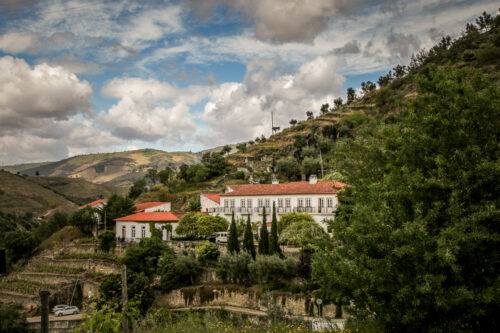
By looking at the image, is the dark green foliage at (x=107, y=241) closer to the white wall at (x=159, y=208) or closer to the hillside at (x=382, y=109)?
the white wall at (x=159, y=208)

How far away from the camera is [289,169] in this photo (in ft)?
236

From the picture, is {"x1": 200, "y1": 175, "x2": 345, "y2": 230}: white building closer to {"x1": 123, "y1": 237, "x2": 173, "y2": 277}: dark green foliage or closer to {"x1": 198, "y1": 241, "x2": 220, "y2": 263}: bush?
{"x1": 198, "y1": 241, "x2": 220, "y2": 263}: bush

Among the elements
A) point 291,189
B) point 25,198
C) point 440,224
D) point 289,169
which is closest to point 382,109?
point 289,169

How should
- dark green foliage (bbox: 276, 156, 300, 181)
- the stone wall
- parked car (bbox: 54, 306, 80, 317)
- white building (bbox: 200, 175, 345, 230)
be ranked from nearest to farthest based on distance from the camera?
the stone wall < parked car (bbox: 54, 306, 80, 317) < white building (bbox: 200, 175, 345, 230) < dark green foliage (bbox: 276, 156, 300, 181)

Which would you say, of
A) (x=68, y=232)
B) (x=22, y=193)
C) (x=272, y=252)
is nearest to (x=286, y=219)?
(x=272, y=252)

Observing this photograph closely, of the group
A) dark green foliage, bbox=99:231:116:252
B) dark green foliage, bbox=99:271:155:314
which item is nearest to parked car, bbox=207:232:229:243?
dark green foliage, bbox=99:271:155:314

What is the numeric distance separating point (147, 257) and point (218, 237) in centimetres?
826

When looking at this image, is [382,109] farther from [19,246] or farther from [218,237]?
[19,246]

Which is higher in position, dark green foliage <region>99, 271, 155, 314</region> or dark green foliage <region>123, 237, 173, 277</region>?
dark green foliage <region>123, 237, 173, 277</region>

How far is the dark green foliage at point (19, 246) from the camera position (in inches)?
2137

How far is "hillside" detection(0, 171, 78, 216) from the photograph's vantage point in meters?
127

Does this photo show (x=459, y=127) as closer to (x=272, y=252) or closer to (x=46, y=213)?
(x=272, y=252)

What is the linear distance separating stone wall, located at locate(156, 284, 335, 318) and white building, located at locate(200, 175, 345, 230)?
1248 centimetres

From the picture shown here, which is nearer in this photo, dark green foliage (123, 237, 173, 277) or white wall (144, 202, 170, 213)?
dark green foliage (123, 237, 173, 277)
